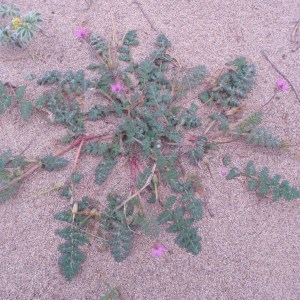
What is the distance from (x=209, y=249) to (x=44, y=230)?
0.89 m

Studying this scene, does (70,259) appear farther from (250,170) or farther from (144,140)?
(250,170)

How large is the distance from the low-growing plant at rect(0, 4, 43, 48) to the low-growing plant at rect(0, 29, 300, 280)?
308 mm

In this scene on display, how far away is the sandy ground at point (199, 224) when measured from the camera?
2.02m

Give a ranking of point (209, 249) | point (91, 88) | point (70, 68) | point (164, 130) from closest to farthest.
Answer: point (209, 249)
point (164, 130)
point (91, 88)
point (70, 68)

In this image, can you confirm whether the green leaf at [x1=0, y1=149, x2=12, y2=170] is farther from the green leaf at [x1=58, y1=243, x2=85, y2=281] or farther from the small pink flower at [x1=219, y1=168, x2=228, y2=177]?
the small pink flower at [x1=219, y1=168, x2=228, y2=177]

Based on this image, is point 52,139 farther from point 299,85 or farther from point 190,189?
point 299,85

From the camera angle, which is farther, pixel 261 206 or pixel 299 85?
pixel 299 85

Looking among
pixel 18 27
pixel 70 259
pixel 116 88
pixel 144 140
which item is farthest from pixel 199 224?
pixel 18 27

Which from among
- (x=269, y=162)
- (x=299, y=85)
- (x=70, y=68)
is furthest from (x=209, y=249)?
(x=70, y=68)

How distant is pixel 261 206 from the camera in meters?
2.22

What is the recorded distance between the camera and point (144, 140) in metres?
2.19

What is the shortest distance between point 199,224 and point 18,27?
165cm

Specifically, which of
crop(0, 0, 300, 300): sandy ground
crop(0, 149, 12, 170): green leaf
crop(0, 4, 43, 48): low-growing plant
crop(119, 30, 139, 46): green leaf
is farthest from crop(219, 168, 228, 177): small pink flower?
crop(0, 4, 43, 48): low-growing plant

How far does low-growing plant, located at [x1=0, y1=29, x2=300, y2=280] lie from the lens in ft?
6.73
